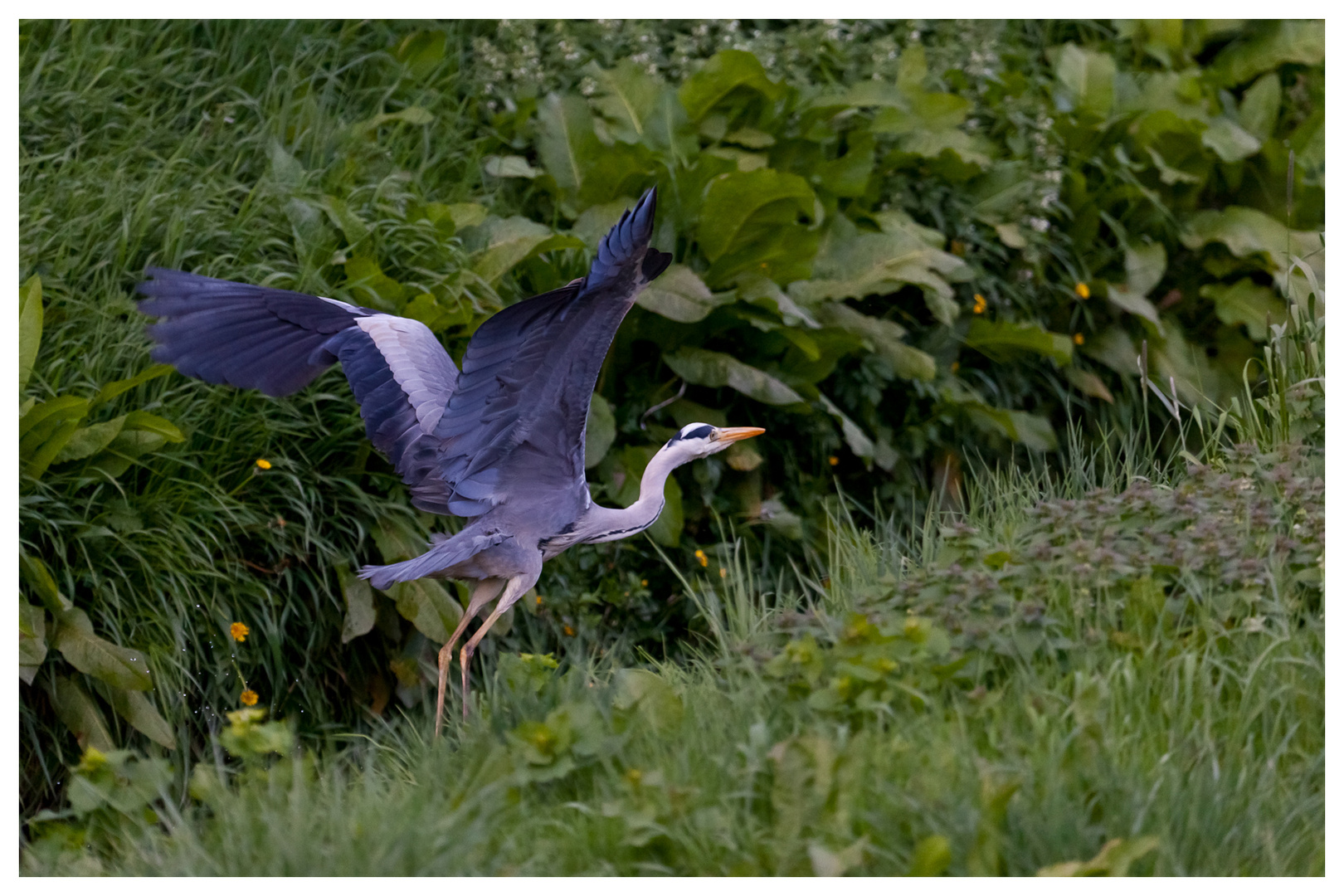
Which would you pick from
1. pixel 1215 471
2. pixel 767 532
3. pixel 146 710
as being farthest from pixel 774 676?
pixel 767 532

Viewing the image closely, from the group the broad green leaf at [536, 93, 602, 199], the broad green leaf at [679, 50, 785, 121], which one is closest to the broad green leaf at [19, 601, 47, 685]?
the broad green leaf at [536, 93, 602, 199]

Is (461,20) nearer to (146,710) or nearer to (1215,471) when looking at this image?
(146,710)

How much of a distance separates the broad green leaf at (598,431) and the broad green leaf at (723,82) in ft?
5.00

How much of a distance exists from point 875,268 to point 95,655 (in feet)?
11.1

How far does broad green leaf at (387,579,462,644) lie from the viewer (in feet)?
14.7

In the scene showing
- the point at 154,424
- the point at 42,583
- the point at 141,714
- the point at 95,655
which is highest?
the point at 154,424

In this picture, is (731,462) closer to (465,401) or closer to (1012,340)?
(1012,340)

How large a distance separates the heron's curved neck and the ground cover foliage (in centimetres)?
19

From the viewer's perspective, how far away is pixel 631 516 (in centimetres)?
404

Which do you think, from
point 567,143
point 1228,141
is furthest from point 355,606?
point 1228,141

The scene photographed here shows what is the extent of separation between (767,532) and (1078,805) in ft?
9.66

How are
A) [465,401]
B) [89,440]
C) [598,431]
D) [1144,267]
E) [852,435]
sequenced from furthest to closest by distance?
[1144,267] → [852,435] → [598,431] → [89,440] → [465,401]

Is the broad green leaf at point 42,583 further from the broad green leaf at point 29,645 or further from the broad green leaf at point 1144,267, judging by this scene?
the broad green leaf at point 1144,267

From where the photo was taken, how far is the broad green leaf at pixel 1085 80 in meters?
6.79
